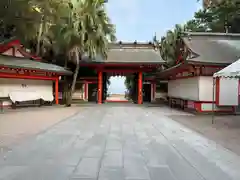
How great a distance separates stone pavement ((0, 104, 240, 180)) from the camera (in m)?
4.54

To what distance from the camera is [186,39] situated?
18078 mm

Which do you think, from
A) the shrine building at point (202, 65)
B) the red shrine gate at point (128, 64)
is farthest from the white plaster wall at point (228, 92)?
the red shrine gate at point (128, 64)

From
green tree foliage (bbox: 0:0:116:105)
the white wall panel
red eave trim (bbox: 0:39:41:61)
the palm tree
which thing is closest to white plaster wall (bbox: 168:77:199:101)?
green tree foliage (bbox: 0:0:116:105)

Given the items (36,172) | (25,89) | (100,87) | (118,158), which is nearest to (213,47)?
(100,87)

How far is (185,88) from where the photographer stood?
60.3ft

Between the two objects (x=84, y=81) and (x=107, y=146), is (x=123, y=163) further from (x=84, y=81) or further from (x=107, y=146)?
(x=84, y=81)

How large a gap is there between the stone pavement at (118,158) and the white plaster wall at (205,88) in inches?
292

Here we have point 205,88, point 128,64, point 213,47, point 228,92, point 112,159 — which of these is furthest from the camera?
point 128,64

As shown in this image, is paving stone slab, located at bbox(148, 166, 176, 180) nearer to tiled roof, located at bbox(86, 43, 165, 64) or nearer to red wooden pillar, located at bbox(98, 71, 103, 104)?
tiled roof, located at bbox(86, 43, 165, 64)

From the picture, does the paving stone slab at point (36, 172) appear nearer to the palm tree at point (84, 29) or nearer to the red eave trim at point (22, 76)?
the red eave trim at point (22, 76)

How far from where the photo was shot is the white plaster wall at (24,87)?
56.2 ft

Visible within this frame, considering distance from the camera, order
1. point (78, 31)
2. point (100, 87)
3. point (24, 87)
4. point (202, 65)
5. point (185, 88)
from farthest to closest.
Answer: point (100, 87), point (78, 31), point (24, 87), point (185, 88), point (202, 65)

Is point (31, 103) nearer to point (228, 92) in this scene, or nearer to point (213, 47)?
point (213, 47)

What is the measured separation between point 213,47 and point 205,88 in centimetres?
330
